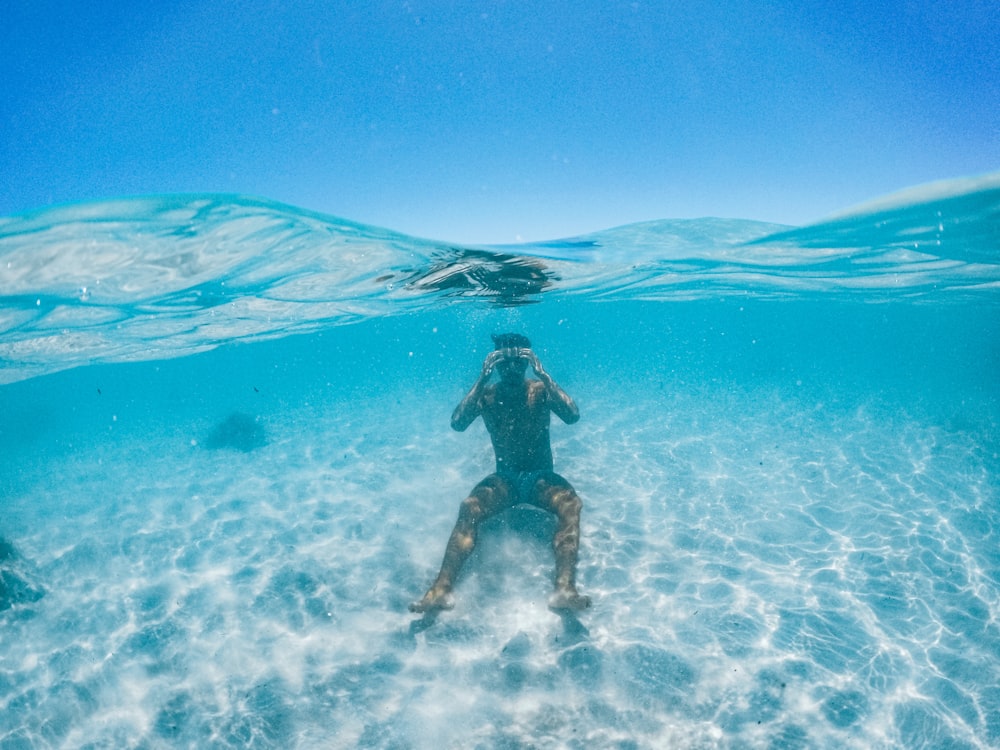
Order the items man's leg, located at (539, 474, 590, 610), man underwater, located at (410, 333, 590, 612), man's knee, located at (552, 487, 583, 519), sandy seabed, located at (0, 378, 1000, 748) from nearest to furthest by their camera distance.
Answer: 1. sandy seabed, located at (0, 378, 1000, 748)
2. man's leg, located at (539, 474, 590, 610)
3. man's knee, located at (552, 487, 583, 519)
4. man underwater, located at (410, 333, 590, 612)

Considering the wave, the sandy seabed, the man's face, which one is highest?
the wave

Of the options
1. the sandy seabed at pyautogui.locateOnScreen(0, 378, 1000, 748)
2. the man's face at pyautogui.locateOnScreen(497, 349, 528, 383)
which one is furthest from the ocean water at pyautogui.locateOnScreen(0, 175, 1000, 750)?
the man's face at pyautogui.locateOnScreen(497, 349, 528, 383)

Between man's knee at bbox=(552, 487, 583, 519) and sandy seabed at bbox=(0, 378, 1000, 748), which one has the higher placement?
man's knee at bbox=(552, 487, 583, 519)

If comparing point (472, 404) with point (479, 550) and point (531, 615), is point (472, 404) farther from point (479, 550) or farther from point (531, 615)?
point (531, 615)

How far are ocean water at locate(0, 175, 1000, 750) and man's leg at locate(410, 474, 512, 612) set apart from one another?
29.9 inches

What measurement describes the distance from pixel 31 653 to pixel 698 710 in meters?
9.96

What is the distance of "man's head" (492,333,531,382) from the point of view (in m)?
7.85

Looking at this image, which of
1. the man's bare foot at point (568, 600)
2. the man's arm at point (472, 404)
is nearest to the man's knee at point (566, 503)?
the man's bare foot at point (568, 600)

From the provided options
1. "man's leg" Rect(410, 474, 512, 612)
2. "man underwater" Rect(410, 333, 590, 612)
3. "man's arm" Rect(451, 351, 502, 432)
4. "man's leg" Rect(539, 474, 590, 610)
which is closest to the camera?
"man's leg" Rect(539, 474, 590, 610)

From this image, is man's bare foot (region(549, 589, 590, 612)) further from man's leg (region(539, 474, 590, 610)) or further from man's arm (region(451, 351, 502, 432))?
man's arm (region(451, 351, 502, 432))

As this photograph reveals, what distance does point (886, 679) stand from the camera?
5.93 m

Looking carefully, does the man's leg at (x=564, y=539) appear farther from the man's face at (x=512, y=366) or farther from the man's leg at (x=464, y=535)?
the man's face at (x=512, y=366)

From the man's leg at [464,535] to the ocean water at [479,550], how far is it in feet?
2.49

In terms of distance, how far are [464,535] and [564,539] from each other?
148 cm
